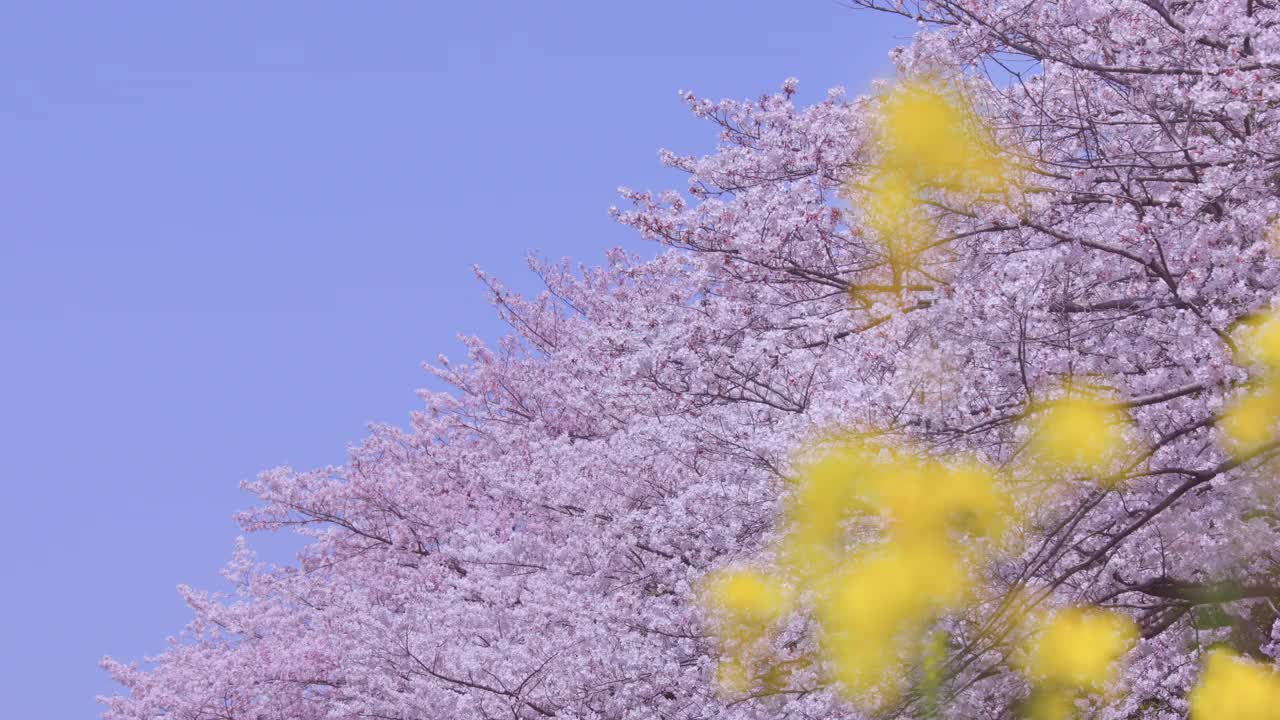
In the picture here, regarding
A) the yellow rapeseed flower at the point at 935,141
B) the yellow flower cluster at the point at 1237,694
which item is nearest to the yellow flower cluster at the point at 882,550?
the yellow rapeseed flower at the point at 935,141

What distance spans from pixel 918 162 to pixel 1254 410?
228 centimetres

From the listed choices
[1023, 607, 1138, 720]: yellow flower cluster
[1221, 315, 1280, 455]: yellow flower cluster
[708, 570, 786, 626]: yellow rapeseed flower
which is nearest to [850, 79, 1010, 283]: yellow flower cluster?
[1221, 315, 1280, 455]: yellow flower cluster

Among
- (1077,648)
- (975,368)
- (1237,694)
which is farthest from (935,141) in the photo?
(1237,694)

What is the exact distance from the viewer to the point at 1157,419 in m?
6.27

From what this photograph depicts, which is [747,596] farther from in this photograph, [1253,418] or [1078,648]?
[1253,418]

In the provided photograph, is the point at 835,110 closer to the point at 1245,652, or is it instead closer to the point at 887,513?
the point at 887,513

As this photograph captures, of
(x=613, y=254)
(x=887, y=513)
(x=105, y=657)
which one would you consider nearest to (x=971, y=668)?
(x=887, y=513)

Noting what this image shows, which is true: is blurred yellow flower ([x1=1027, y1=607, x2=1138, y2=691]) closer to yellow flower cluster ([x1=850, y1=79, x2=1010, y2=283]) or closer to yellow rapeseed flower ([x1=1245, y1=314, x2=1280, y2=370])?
yellow rapeseed flower ([x1=1245, y1=314, x2=1280, y2=370])

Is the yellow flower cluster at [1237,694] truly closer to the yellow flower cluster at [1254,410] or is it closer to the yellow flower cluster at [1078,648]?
the yellow flower cluster at [1078,648]

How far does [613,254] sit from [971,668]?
1261cm

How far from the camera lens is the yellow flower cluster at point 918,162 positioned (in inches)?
266

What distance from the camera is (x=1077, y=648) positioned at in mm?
6883

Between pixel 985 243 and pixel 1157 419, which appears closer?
pixel 1157 419

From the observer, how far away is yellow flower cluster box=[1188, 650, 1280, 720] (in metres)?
6.97
